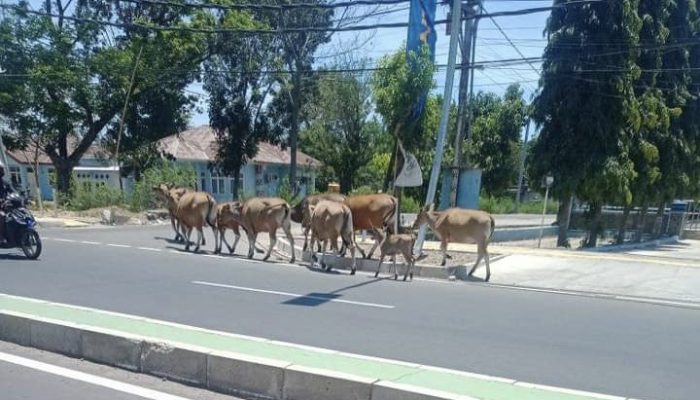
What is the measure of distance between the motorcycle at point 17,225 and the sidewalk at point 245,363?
255 inches

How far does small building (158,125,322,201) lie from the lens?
41631 millimetres

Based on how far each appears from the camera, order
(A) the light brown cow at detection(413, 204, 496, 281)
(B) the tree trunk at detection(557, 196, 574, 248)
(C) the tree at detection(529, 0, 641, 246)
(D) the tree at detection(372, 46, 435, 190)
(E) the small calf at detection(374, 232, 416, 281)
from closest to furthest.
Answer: (E) the small calf at detection(374, 232, 416, 281) → (A) the light brown cow at detection(413, 204, 496, 281) → (D) the tree at detection(372, 46, 435, 190) → (C) the tree at detection(529, 0, 641, 246) → (B) the tree trunk at detection(557, 196, 574, 248)

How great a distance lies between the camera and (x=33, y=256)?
13.2 meters

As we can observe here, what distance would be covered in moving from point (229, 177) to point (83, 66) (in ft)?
43.6

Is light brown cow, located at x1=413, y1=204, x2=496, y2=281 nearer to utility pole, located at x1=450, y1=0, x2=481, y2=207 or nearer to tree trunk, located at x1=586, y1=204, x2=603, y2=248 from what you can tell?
utility pole, located at x1=450, y1=0, x2=481, y2=207

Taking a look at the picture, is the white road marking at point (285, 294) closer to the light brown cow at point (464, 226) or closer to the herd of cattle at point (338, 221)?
the herd of cattle at point (338, 221)

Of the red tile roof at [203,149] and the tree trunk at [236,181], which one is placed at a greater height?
the red tile roof at [203,149]

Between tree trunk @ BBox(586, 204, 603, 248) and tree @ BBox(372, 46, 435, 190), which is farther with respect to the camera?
tree trunk @ BBox(586, 204, 603, 248)

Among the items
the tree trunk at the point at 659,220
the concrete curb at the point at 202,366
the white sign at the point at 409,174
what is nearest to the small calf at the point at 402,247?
the white sign at the point at 409,174

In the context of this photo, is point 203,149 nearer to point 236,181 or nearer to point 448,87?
point 236,181

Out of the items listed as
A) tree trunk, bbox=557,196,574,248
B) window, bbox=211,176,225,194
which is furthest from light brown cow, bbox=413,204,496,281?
window, bbox=211,176,225,194

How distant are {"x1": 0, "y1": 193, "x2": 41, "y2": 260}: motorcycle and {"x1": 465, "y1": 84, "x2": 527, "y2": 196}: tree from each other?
42.5 m

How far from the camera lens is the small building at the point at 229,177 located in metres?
41.6

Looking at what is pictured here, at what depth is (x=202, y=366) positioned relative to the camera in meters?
5.55
